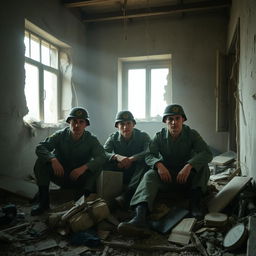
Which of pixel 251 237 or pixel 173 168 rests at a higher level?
pixel 173 168

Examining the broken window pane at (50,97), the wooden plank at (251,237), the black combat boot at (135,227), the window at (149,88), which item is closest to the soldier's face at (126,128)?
the black combat boot at (135,227)

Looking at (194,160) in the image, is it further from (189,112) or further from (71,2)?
(71,2)

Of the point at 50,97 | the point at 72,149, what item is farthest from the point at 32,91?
the point at 72,149

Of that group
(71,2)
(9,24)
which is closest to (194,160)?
(9,24)

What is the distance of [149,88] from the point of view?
5.94 meters

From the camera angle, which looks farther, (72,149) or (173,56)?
(173,56)

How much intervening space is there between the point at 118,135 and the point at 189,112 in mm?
2723

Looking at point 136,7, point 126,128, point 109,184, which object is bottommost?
point 109,184

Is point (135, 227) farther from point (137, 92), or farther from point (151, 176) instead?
point (137, 92)

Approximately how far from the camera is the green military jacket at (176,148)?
8.74 ft

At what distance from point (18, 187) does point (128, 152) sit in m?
1.35

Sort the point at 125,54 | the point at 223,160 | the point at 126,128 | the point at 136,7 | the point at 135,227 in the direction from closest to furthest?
the point at 135,227, the point at 126,128, the point at 223,160, the point at 136,7, the point at 125,54

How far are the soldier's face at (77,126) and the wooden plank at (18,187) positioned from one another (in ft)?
2.88

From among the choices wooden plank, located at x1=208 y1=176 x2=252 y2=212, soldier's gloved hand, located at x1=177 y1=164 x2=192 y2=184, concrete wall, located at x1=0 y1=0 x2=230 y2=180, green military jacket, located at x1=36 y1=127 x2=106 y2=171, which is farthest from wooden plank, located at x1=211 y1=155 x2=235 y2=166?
green military jacket, located at x1=36 y1=127 x2=106 y2=171
